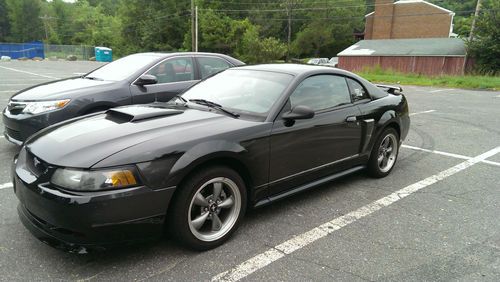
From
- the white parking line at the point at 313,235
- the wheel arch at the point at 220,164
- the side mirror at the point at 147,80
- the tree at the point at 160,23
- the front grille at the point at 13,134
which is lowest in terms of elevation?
the white parking line at the point at 313,235

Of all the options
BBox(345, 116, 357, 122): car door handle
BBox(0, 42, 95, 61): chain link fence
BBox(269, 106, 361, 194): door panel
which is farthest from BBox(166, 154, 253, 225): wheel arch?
BBox(0, 42, 95, 61): chain link fence

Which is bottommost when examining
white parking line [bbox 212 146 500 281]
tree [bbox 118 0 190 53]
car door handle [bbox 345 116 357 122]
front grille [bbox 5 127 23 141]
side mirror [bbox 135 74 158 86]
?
white parking line [bbox 212 146 500 281]

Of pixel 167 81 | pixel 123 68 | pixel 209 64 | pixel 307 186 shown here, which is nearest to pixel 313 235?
pixel 307 186

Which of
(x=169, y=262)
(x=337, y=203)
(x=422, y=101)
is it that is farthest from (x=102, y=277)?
(x=422, y=101)

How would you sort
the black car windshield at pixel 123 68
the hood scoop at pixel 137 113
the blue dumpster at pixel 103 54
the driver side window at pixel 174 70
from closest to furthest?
the hood scoop at pixel 137 113, the black car windshield at pixel 123 68, the driver side window at pixel 174 70, the blue dumpster at pixel 103 54

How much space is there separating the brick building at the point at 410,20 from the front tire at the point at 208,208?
5227cm

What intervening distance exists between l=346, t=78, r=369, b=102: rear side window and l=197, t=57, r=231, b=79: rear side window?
2885 mm

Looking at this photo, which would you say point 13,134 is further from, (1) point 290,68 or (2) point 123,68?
(1) point 290,68

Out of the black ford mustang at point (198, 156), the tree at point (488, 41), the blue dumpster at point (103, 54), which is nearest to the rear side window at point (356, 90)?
the black ford mustang at point (198, 156)

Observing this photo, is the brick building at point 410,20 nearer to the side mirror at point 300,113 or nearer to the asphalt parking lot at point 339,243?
the asphalt parking lot at point 339,243

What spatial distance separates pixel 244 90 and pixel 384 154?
7.29ft

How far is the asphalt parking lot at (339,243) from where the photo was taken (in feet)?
8.72

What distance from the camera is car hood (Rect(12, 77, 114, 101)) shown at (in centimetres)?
498

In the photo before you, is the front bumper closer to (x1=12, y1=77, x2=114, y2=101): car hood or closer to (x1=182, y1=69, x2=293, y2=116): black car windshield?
(x1=182, y1=69, x2=293, y2=116): black car windshield
